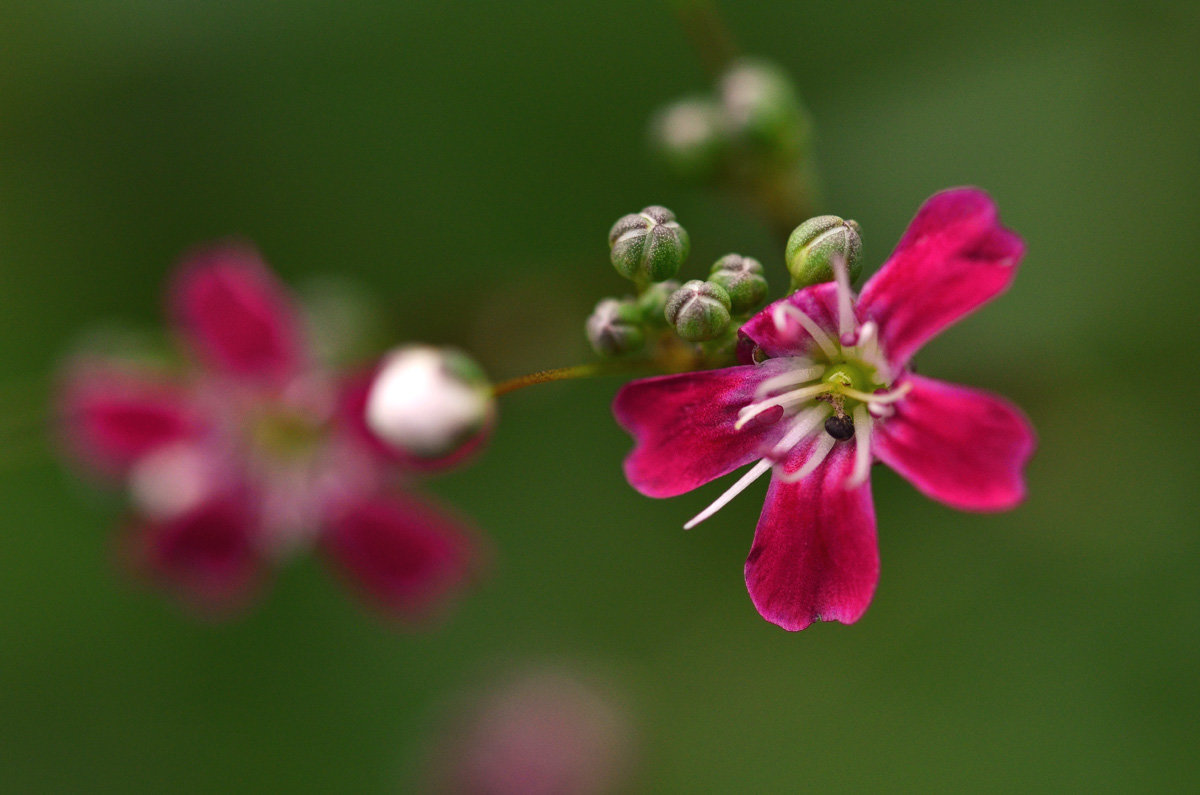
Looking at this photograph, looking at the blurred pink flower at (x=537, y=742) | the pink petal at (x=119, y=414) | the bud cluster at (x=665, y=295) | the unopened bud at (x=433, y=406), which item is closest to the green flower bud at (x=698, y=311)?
the bud cluster at (x=665, y=295)

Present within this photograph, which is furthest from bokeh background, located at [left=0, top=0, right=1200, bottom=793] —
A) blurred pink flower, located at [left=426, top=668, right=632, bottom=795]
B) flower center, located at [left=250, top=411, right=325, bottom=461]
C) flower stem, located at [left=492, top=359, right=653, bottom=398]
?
flower stem, located at [left=492, top=359, right=653, bottom=398]

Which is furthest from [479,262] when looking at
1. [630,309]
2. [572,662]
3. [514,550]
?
[630,309]

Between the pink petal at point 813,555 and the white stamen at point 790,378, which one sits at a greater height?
the white stamen at point 790,378

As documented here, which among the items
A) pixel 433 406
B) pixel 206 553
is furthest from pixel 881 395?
pixel 206 553

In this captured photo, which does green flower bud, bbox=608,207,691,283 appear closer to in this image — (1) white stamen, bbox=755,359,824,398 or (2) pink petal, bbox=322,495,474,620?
(1) white stamen, bbox=755,359,824,398

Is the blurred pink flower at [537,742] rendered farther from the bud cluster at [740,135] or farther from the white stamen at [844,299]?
the white stamen at [844,299]

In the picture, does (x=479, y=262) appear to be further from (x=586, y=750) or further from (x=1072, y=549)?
(x=1072, y=549)
